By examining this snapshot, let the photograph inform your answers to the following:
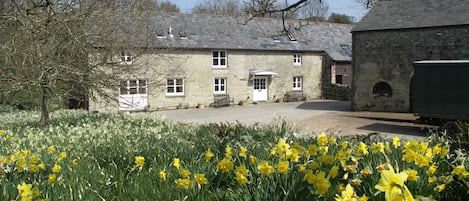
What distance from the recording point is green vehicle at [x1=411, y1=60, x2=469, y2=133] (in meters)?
16.6

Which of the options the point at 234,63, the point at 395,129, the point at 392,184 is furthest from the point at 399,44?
the point at 392,184

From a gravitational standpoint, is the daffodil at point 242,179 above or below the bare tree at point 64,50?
below

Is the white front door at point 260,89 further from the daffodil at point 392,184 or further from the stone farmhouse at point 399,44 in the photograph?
the daffodil at point 392,184

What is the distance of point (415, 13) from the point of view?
25.5 metres

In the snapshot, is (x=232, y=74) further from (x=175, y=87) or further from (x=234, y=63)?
(x=175, y=87)

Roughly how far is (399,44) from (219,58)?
1309 cm

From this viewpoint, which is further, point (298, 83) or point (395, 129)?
point (298, 83)

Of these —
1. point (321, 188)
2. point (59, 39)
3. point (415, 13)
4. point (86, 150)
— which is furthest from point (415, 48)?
point (321, 188)

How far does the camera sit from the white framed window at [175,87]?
30594 mm

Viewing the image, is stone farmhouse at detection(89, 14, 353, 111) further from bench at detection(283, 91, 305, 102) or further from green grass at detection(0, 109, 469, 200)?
green grass at detection(0, 109, 469, 200)

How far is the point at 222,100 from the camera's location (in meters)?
32.5

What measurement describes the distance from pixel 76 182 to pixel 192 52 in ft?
89.8

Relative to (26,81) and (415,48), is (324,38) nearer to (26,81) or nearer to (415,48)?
(415,48)

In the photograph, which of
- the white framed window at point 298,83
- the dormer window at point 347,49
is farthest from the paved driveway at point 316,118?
the dormer window at point 347,49
